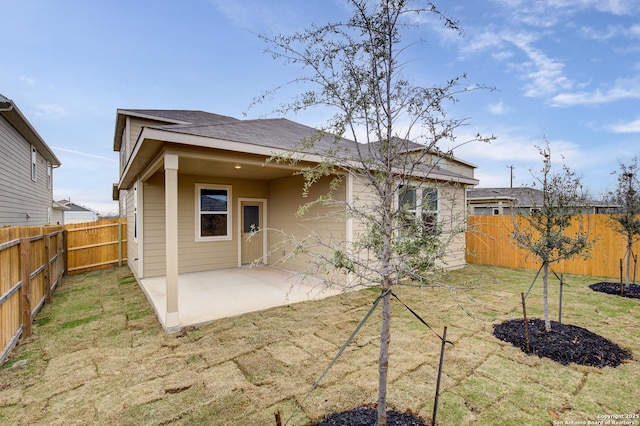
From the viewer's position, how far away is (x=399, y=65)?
2051 millimetres

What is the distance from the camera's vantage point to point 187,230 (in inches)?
304

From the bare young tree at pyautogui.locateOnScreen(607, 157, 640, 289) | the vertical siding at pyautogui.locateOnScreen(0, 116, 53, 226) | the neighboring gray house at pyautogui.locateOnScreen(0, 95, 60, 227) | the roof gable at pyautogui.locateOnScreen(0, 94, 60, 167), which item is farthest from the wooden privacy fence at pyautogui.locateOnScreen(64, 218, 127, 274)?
the bare young tree at pyautogui.locateOnScreen(607, 157, 640, 289)

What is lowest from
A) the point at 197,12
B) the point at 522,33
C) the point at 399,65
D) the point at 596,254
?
the point at 596,254

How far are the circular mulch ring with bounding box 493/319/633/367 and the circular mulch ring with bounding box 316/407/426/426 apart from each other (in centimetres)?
215

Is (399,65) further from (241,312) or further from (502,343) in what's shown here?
(241,312)

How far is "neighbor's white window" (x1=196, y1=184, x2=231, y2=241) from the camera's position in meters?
7.88

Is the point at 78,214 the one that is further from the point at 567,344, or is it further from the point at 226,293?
the point at 567,344

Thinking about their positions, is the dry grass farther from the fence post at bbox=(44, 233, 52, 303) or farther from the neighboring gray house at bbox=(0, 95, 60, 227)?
the neighboring gray house at bbox=(0, 95, 60, 227)

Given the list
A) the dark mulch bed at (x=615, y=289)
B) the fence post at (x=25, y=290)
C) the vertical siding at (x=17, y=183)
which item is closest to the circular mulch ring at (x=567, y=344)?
the dark mulch bed at (x=615, y=289)

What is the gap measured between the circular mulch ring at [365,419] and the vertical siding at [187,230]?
6.56m

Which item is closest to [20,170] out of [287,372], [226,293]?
[226,293]

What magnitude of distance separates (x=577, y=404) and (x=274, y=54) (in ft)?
12.4

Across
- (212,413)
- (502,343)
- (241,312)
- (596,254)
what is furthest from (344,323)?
(596,254)

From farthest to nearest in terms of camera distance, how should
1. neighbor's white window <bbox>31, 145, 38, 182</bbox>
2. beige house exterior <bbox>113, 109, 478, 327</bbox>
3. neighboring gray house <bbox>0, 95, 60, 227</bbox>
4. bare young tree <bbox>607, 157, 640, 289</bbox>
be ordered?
neighbor's white window <bbox>31, 145, 38, 182</bbox>, neighboring gray house <bbox>0, 95, 60, 227</bbox>, bare young tree <bbox>607, 157, 640, 289</bbox>, beige house exterior <bbox>113, 109, 478, 327</bbox>
